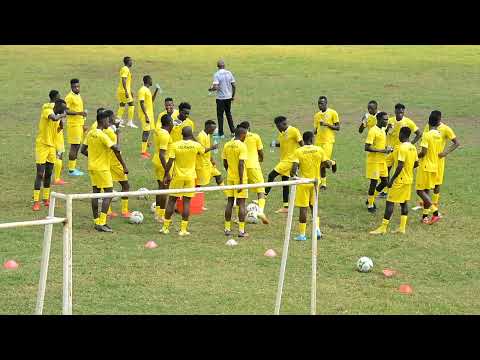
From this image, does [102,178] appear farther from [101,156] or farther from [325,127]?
[325,127]

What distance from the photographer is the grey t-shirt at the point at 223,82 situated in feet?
76.1

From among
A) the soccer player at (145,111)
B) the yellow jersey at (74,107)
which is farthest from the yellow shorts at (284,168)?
the soccer player at (145,111)

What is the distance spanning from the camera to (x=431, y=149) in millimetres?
15898

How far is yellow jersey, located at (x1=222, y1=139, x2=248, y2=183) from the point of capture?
14750 mm

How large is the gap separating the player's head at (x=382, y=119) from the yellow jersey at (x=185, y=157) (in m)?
3.73

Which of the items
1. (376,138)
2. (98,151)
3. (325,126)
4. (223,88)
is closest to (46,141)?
(98,151)

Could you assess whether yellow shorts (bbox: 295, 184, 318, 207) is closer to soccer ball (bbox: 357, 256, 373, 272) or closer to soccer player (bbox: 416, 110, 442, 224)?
soccer ball (bbox: 357, 256, 373, 272)

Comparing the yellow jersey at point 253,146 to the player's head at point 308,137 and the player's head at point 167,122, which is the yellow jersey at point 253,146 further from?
the player's head at point 167,122

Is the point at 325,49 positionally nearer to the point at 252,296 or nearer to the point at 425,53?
the point at 425,53

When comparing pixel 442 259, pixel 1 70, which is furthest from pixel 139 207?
pixel 1 70

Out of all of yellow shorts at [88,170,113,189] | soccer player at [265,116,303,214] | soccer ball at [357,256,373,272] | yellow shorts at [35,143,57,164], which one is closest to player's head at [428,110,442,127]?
soccer player at [265,116,303,214]

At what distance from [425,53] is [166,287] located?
33595 millimetres

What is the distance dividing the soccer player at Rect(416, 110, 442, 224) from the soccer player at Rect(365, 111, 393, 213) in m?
0.68

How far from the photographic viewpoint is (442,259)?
13.8 m
